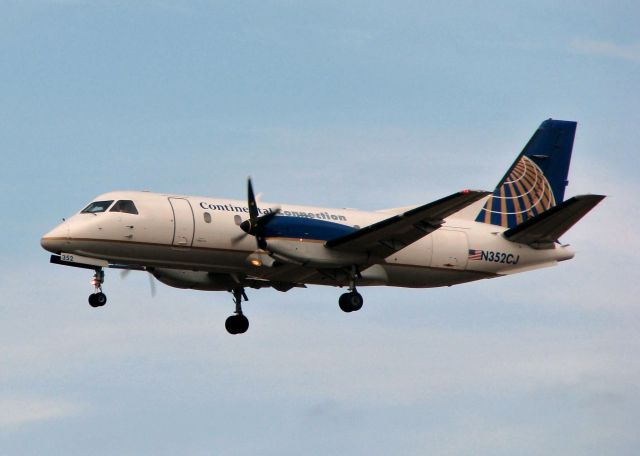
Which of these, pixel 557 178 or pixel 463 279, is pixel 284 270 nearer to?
pixel 463 279

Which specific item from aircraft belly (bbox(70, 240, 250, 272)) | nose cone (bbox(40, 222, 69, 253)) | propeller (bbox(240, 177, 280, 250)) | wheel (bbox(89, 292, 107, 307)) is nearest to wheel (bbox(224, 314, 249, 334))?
aircraft belly (bbox(70, 240, 250, 272))

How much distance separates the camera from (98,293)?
32062 mm

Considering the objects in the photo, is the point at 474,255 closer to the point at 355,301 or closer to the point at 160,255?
the point at 355,301

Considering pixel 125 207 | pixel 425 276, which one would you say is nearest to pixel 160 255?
pixel 125 207

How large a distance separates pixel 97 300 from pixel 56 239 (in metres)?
1.77

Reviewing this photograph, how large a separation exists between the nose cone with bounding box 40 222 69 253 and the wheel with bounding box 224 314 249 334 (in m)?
5.96

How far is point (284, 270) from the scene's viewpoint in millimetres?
33375

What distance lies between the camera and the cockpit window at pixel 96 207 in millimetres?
31828

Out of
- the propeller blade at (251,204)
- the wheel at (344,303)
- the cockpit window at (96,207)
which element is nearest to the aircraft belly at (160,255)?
the cockpit window at (96,207)

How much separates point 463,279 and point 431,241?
5.13 ft

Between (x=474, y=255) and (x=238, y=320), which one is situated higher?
(x=474, y=255)

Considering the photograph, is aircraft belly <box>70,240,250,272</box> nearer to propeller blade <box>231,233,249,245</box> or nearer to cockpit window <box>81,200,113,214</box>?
propeller blade <box>231,233,249,245</box>

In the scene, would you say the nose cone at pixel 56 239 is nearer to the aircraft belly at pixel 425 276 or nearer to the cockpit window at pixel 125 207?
the cockpit window at pixel 125 207

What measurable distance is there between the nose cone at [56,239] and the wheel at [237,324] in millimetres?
5962
